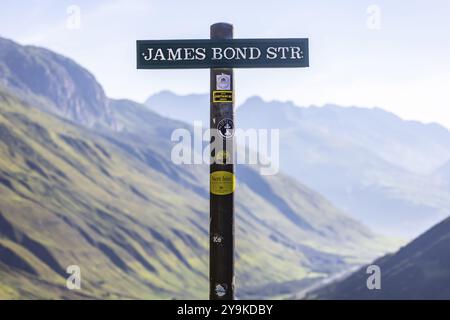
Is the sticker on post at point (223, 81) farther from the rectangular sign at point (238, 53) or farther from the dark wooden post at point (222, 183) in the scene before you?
the rectangular sign at point (238, 53)

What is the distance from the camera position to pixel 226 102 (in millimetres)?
15281

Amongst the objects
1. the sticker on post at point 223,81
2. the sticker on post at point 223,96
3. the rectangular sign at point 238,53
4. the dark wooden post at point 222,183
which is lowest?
the dark wooden post at point 222,183

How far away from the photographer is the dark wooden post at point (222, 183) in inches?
601

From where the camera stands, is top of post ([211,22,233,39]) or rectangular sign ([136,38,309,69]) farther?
top of post ([211,22,233,39])

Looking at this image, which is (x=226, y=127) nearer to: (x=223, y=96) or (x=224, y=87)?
(x=223, y=96)

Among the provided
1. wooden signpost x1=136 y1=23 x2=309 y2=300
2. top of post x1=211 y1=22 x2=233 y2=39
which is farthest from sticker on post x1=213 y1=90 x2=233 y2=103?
top of post x1=211 y1=22 x2=233 y2=39

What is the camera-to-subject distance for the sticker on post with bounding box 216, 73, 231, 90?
50.2 feet

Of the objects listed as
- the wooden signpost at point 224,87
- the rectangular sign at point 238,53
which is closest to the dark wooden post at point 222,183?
the wooden signpost at point 224,87

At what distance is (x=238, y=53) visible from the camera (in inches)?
601

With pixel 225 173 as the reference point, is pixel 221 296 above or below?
below

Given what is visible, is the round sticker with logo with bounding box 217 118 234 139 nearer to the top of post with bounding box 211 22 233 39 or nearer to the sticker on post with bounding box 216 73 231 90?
the sticker on post with bounding box 216 73 231 90
